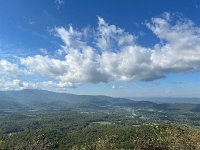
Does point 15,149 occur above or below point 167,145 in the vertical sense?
below

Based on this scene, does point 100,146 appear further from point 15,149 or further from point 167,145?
point 15,149

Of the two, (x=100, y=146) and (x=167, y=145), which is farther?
(x=100, y=146)

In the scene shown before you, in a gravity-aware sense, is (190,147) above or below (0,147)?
above

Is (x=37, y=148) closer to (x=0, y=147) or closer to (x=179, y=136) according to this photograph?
(x=0, y=147)

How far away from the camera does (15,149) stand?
196m

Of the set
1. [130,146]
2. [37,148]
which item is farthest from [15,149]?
[130,146]

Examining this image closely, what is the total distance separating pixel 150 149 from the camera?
94375 mm

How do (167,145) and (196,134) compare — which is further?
(167,145)

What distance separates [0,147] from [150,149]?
56113 mm

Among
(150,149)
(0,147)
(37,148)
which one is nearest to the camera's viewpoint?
(150,149)

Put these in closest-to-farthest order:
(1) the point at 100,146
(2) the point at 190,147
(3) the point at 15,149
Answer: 1. (2) the point at 190,147
2. (1) the point at 100,146
3. (3) the point at 15,149

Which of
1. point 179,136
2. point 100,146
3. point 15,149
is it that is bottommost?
point 15,149

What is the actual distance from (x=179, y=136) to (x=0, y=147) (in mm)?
64847

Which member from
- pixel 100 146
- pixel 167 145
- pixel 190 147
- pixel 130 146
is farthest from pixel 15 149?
pixel 190 147
